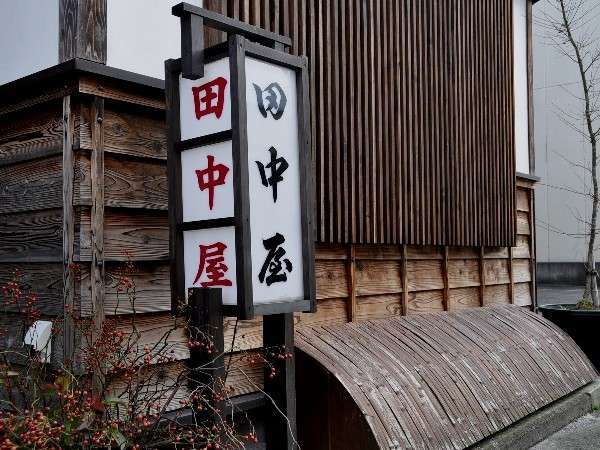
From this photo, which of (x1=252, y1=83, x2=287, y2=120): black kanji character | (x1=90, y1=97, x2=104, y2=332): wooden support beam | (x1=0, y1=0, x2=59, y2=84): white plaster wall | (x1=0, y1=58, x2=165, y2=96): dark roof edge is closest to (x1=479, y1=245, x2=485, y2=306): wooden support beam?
(x1=252, y1=83, x2=287, y2=120): black kanji character

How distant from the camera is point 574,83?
1889 cm

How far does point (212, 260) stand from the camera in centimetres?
338

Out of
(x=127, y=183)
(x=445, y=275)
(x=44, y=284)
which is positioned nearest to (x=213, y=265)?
(x=127, y=183)

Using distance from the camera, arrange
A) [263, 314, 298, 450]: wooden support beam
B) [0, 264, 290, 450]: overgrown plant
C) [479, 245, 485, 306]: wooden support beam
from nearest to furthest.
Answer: [0, 264, 290, 450]: overgrown plant
[263, 314, 298, 450]: wooden support beam
[479, 245, 485, 306]: wooden support beam

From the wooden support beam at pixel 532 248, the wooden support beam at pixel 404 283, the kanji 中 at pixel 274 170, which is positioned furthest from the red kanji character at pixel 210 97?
the wooden support beam at pixel 532 248

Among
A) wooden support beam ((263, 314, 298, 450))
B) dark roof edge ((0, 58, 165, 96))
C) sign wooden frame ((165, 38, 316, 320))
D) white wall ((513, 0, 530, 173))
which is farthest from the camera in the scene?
white wall ((513, 0, 530, 173))

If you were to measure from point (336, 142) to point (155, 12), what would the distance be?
1858 millimetres

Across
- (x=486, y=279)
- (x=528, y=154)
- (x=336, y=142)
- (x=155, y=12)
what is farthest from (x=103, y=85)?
(x=528, y=154)

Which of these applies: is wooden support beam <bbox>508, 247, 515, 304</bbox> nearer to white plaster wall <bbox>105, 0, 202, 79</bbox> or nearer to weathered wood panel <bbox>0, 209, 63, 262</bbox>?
white plaster wall <bbox>105, 0, 202, 79</bbox>

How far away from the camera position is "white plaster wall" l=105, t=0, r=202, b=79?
3.91 metres

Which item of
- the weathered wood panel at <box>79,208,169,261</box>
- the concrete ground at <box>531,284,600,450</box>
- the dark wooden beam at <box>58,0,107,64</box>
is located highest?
the dark wooden beam at <box>58,0,107,64</box>

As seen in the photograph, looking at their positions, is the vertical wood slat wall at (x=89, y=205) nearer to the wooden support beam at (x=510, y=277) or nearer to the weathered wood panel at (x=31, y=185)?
the weathered wood panel at (x=31, y=185)

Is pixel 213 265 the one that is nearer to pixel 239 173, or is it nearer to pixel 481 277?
pixel 239 173

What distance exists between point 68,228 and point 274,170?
130 centimetres
